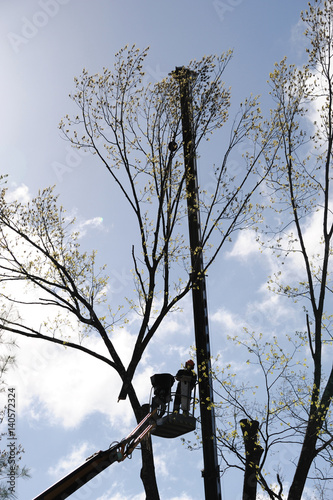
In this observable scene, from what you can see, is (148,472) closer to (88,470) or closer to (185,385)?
(185,385)

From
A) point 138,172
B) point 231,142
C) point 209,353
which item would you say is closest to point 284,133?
A: point 231,142

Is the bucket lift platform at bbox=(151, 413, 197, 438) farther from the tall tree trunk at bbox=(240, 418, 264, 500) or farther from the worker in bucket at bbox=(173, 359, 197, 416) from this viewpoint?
the tall tree trunk at bbox=(240, 418, 264, 500)

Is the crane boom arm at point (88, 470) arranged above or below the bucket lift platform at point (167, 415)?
below

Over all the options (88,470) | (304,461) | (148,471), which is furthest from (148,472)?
(88,470)

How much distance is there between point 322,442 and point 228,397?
1899 mm

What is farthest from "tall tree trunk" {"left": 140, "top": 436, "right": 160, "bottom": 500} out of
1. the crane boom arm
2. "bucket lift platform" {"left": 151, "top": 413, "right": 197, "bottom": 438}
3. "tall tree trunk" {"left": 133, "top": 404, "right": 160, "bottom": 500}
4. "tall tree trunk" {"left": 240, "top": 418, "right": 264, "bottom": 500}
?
the crane boom arm

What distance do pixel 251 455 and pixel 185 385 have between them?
1.72 metres

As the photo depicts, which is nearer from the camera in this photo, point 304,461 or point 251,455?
point 304,461

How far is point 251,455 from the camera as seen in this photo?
33.9ft

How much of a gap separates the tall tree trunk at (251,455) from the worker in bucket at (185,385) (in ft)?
4.02

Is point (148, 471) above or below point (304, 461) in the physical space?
below

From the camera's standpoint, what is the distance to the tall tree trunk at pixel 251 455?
10.1 metres

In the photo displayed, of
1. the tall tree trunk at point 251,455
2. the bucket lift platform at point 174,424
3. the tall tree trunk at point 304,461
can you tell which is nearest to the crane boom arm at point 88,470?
the bucket lift platform at point 174,424

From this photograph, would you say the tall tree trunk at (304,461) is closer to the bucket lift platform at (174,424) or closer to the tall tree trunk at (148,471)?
the bucket lift platform at (174,424)
